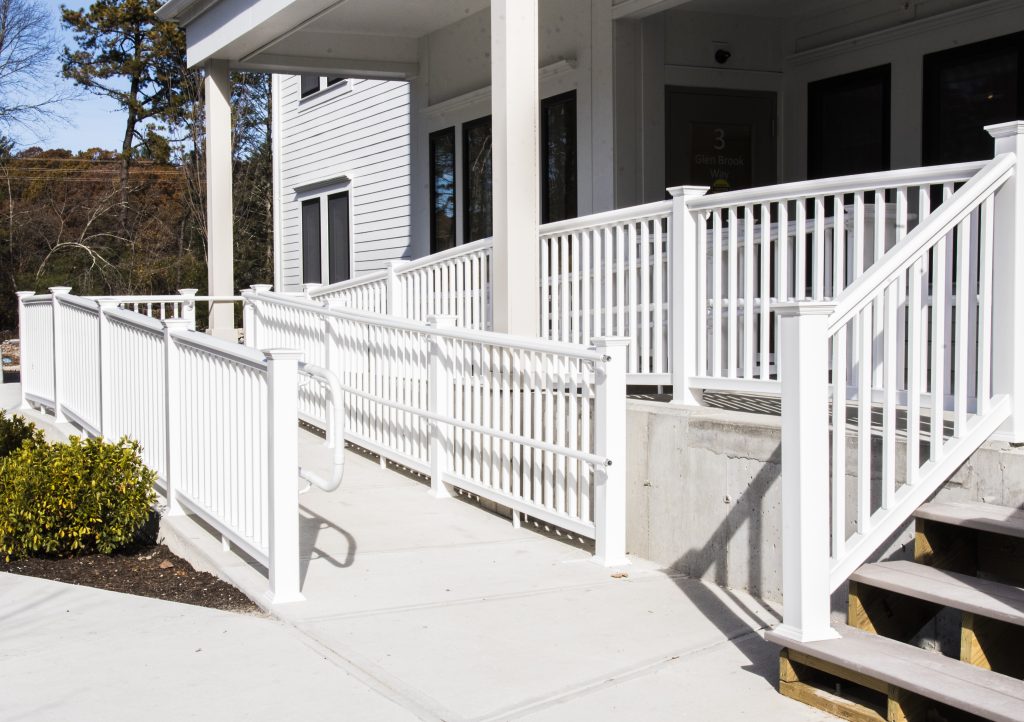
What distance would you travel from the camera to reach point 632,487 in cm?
620

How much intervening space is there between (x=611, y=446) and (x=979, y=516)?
2.14 metres

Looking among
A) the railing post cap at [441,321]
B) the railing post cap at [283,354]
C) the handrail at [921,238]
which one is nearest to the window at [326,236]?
the railing post cap at [441,321]

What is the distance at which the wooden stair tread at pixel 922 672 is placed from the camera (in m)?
3.30

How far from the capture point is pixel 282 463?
499 centimetres

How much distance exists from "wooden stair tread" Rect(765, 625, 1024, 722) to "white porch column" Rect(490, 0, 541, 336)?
3.80m

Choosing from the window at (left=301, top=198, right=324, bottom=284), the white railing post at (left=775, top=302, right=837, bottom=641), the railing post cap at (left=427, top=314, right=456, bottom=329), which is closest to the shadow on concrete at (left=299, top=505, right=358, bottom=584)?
the railing post cap at (left=427, top=314, right=456, bottom=329)

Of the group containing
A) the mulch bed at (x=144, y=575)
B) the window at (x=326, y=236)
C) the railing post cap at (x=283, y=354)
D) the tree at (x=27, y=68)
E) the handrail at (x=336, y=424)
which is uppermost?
the tree at (x=27, y=68)

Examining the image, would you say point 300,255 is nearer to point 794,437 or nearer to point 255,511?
point 255,511

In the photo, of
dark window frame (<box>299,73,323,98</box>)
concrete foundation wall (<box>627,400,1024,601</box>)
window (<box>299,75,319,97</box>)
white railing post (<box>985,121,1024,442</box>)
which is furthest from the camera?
window (<box>299,75,319,97</box>)

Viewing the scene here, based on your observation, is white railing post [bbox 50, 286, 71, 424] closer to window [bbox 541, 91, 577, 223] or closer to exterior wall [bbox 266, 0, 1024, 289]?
exterior wall [bbox 266, 0, 1024, 289]

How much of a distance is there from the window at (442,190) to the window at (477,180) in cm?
34

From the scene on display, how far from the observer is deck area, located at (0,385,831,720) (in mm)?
3957

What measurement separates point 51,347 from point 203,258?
22.4 metres

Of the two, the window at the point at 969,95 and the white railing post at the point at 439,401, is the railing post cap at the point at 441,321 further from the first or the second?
the window at the point at 969,95
